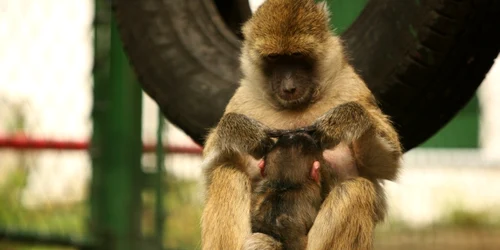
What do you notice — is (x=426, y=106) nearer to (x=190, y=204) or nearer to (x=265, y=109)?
(x=265, y=109)

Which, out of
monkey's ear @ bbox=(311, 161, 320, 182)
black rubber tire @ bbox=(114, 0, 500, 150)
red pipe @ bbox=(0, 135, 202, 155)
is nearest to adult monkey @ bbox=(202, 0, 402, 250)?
monkey's ear @ bbox=(311, 161, 320, 182)

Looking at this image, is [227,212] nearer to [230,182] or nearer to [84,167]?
[230,182]

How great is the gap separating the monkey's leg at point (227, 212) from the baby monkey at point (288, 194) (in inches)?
2.3

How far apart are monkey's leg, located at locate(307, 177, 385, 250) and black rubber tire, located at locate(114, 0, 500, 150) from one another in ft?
3.18

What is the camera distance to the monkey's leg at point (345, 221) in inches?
182

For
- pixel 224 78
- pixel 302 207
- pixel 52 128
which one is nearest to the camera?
pixel 302 207

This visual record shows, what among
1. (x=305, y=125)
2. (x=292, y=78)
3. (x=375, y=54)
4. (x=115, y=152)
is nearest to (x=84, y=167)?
(x=115, y=152)

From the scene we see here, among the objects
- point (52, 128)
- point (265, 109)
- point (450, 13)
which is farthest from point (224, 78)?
point (52, 128)

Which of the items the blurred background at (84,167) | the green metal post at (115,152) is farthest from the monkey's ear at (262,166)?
the green metal post at (115,152)

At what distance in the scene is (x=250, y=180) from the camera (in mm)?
5047

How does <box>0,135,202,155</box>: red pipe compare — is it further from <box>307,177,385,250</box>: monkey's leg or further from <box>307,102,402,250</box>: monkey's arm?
<box>307,177,385,250</box>: monkey's leg

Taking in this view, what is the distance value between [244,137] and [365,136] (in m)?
0.60

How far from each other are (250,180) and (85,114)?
13.1 ft

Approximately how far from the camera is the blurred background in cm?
838
